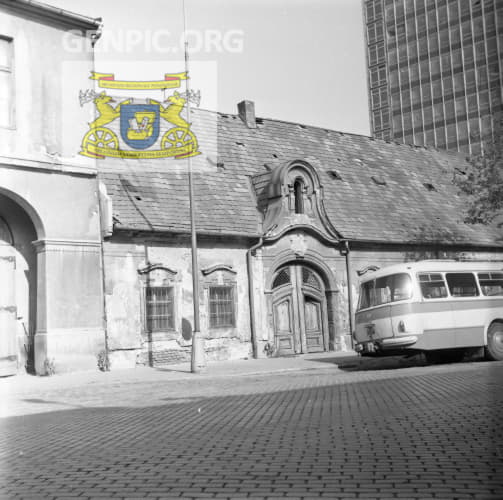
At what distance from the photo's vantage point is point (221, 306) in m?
23.0

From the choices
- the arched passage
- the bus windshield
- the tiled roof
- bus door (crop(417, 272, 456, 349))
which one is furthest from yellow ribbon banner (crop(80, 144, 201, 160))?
bus door (crop(417, 272, 456, 349))

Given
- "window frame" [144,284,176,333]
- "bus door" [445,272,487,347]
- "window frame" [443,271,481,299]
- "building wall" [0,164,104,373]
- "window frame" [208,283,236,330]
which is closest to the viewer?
"bus door" [445,272,487,347]

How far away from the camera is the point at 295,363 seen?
66.4ft

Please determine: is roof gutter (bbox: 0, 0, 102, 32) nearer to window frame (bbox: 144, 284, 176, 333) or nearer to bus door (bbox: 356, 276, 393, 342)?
window frame (bbox: 144, 284, 176, 333)

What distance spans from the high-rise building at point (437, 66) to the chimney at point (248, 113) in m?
53.6

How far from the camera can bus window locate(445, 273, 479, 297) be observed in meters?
18.1

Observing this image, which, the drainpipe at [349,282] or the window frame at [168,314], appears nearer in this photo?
the window frame at [168,314]

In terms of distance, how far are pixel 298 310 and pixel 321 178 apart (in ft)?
20.7

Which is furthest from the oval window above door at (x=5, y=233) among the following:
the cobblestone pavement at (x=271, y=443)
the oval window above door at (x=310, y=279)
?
the oval window above door at (x=310, y=279)

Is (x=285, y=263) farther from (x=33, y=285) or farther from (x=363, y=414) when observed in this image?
(x=363, y=414)

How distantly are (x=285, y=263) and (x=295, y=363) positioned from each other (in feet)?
17.1

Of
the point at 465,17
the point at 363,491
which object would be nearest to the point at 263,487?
the point at 363,491

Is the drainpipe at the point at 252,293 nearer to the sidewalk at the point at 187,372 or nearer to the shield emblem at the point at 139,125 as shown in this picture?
the sidewalk at the point at 187,372

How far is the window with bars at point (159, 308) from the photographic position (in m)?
21.3
